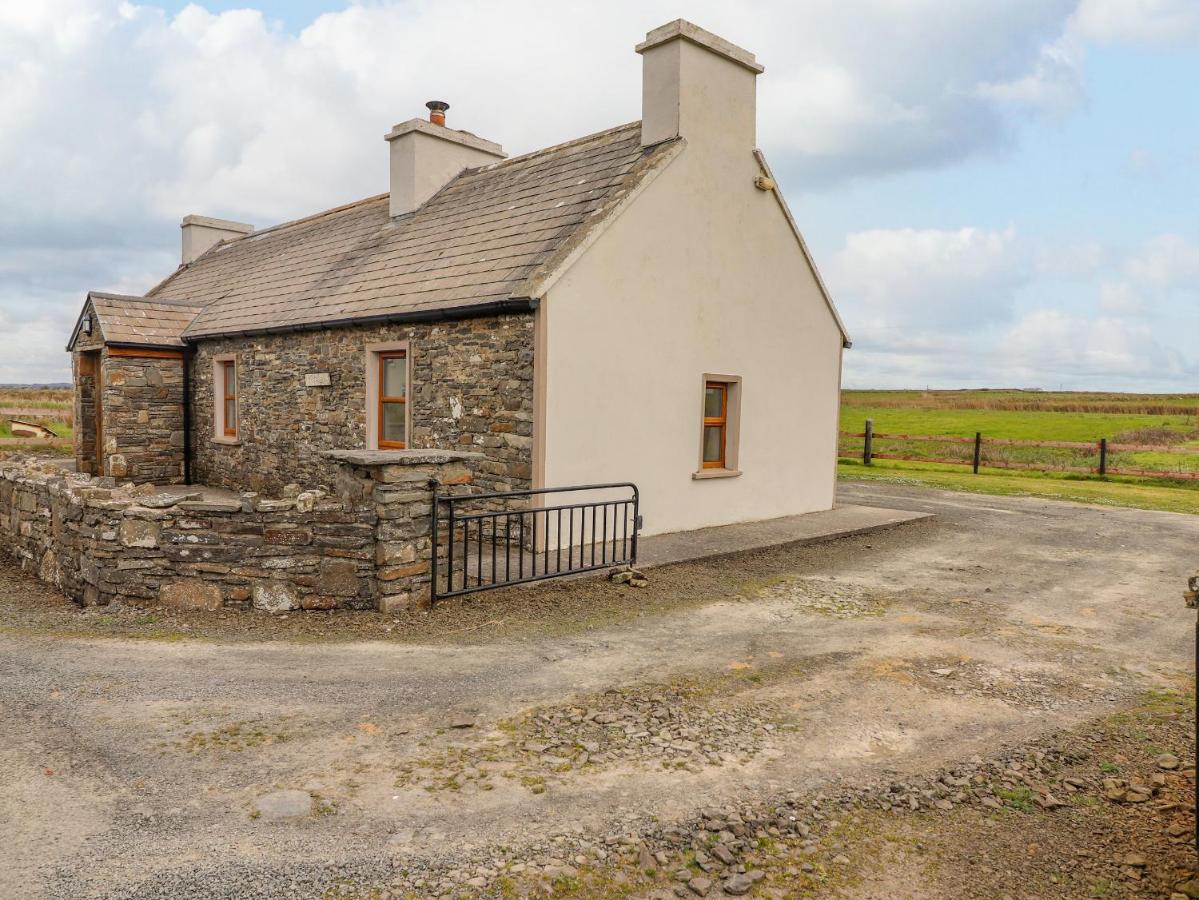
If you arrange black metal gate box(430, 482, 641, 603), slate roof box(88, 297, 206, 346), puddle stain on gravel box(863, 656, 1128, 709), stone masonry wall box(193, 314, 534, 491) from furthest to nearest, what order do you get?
1. slate roof box(88, 297, 206, 346)
2. stone masonry wall box(193, 314, 534, 491)
3. black metal gate box(430, 482, 641, 603)
4. puddle stain on gravel box(863, 656, 1128, 709)

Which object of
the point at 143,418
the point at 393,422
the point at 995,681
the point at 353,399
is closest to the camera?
the point at 995,681

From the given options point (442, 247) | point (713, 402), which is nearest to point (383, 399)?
point (442, 247)

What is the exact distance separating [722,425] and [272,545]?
741 centimetres

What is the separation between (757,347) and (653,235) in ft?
9.49

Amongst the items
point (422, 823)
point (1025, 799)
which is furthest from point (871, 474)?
point (422, 823)

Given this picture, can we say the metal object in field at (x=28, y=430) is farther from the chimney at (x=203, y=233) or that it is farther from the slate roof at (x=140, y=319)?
the slate roof at (x=140, y=319)

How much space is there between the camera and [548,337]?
975cm

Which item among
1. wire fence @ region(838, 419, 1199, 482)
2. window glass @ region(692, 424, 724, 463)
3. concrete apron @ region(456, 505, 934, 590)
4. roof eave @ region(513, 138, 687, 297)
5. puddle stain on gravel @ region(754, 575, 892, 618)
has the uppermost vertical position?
roof eave @ region(513, 138, 687, 297)

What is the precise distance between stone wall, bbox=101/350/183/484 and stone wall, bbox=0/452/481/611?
392 inches

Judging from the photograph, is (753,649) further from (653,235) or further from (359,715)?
(653,235)

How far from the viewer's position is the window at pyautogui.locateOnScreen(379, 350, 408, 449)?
12266 millimetres

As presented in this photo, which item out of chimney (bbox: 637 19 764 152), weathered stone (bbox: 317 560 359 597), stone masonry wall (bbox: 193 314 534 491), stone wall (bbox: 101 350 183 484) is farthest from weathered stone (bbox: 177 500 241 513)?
stone wall (bbox: 101 350 183 484)

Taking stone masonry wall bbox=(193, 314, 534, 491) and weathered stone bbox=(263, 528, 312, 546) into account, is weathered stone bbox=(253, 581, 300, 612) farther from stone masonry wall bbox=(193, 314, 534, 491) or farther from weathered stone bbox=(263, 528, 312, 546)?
stone masonry wall bbox=(193, 314, 534, 491)

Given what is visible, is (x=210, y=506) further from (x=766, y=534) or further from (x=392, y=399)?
(x=766, y=534)
